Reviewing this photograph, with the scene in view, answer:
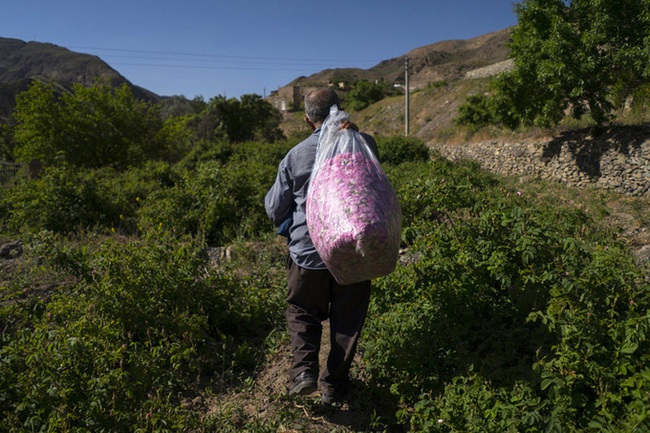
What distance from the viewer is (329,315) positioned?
2.94 meters

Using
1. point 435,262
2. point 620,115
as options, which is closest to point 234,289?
point 435,262

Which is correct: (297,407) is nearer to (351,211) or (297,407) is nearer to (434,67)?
(351,211)

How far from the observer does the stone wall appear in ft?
40.0

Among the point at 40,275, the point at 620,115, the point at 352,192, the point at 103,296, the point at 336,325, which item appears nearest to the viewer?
the point at 352,192

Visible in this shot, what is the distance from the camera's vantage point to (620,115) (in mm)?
14367

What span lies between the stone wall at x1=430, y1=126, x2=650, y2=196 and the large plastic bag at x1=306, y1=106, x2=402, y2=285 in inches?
468

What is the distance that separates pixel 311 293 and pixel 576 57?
12114mm

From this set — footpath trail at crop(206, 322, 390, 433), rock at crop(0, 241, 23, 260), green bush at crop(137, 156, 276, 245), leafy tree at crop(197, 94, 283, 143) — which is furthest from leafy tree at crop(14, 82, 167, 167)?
footpath trail at crop(206, 322, 390, 433)

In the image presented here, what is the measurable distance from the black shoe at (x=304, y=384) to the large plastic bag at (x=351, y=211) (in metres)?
0.66

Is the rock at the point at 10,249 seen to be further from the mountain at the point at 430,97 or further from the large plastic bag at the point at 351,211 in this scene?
the mountain at the point at 430,97

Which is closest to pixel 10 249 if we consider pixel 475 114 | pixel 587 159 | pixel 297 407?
pixel 297 407

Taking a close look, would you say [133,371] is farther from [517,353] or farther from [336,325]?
[517,353]

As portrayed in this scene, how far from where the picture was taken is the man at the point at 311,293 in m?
2.78

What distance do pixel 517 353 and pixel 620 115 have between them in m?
14.2
